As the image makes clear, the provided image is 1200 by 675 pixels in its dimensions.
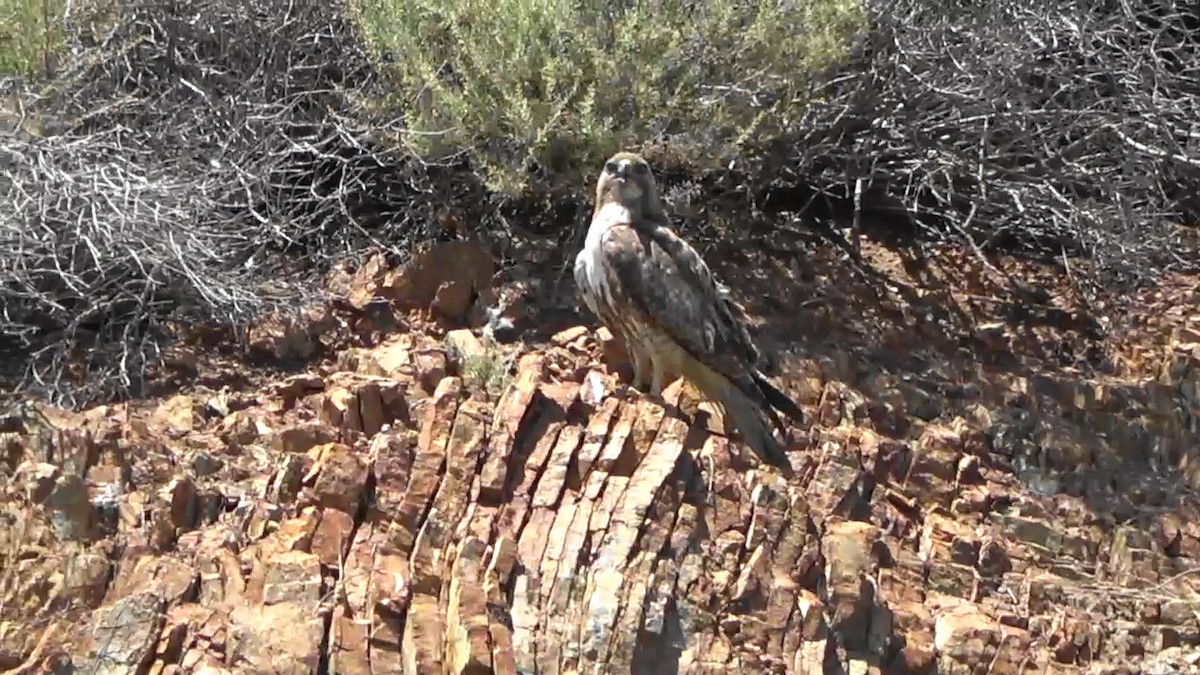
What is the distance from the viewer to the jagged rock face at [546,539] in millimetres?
5797

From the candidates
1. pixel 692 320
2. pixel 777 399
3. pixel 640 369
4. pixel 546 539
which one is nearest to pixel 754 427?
pixel 777 399

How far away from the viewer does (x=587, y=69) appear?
7.97m

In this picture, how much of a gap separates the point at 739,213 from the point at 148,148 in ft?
9.23

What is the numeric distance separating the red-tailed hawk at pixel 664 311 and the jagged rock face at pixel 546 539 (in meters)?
0.20

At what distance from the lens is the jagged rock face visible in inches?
228

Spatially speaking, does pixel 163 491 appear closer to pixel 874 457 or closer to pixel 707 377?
pixel 707 377

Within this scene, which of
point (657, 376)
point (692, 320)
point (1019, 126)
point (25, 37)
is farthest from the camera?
point (1019, 126)

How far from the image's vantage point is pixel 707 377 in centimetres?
727

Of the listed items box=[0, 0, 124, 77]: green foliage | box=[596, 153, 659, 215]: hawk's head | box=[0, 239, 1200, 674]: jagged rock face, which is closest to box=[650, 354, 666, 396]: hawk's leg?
box=[0, 239, 1200, 674]: jagged rock face

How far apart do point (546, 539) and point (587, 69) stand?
263 centimetres

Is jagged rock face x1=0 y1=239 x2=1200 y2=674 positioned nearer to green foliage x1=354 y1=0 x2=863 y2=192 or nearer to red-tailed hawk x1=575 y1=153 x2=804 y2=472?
red-tailed hawk x1=575 y1=153 x2=804 y2=472

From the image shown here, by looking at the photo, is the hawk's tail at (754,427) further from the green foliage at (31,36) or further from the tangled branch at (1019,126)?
the green foliage at (31,36)

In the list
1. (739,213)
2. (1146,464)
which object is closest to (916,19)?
(739,213)

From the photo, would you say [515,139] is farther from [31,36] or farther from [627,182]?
[31,36]
